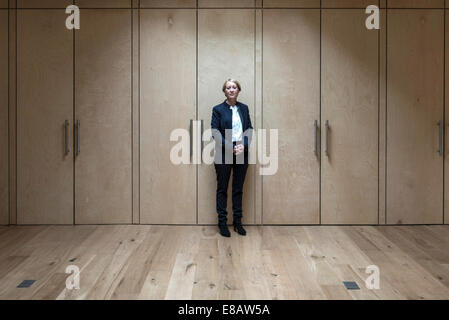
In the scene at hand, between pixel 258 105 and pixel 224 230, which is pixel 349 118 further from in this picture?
pixel 224 230

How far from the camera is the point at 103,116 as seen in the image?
5.13 metres

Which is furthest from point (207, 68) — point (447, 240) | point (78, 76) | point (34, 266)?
point (447, 240)

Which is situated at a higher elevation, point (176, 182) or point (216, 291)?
point (176, 182)

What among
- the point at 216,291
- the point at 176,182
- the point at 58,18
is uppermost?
the point at 58,18

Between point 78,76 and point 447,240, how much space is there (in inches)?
170

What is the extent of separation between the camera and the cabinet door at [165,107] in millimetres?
5086

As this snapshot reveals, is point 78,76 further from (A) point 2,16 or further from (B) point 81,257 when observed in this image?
(B) point 81,257

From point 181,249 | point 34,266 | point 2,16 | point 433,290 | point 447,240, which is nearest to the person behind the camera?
point 433,290

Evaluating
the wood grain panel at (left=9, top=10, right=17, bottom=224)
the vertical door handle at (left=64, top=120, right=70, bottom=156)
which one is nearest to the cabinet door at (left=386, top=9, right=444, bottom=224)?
the vertical door handle at (left=64, top=120, right=70, bottom=156)

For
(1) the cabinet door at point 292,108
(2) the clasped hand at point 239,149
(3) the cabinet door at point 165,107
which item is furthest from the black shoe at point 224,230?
(2) the clasped hand at point 239,149

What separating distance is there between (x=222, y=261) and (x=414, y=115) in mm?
2867

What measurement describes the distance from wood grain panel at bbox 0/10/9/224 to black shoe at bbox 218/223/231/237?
249cm

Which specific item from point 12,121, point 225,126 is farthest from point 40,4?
point 225,126

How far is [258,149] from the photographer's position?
203 inches
